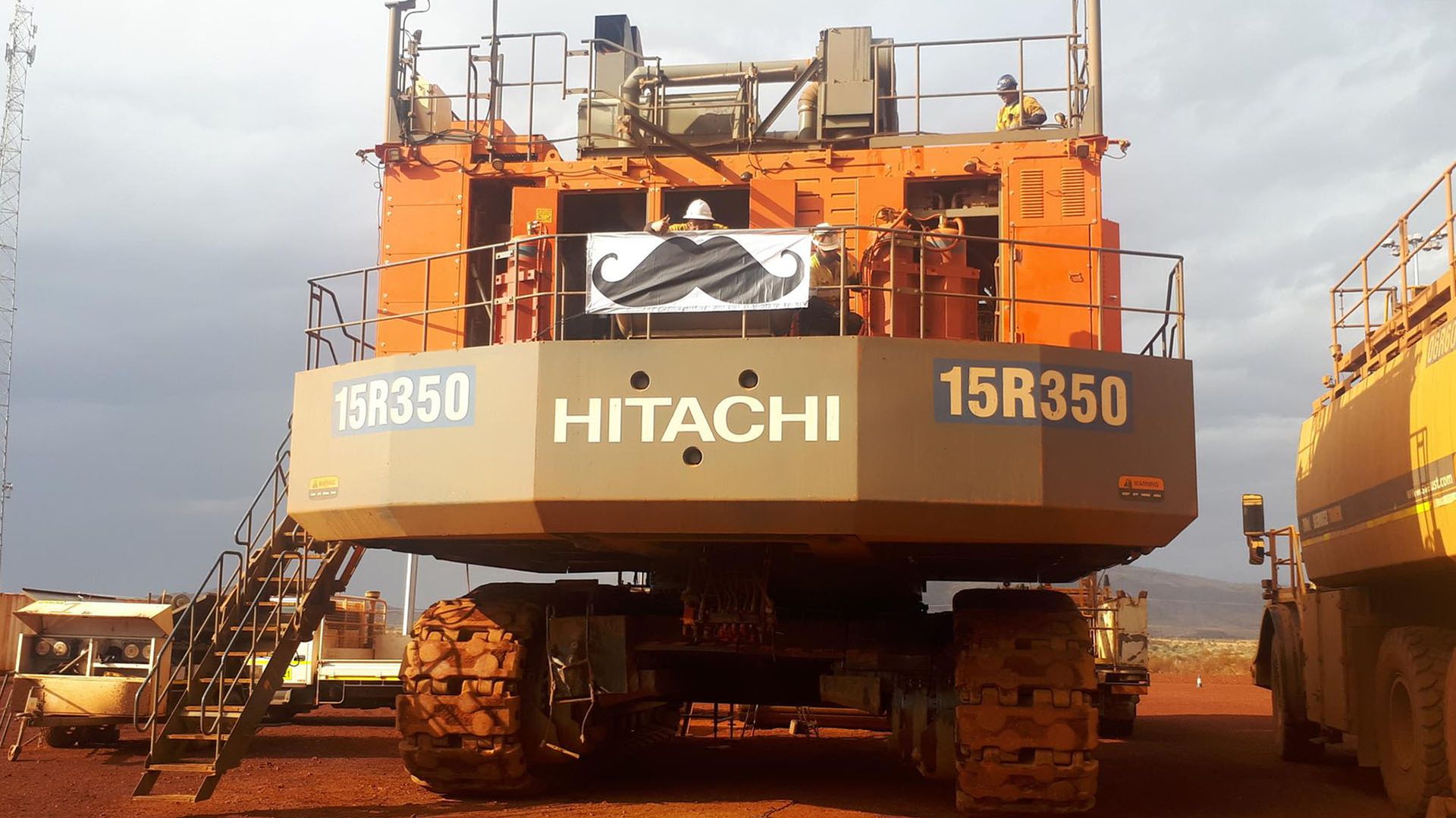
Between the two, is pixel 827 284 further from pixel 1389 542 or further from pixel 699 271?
pixel 1389 542

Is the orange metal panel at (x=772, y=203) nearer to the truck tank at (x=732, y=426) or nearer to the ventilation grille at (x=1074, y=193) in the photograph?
the truck tank at (x=732, y=426)

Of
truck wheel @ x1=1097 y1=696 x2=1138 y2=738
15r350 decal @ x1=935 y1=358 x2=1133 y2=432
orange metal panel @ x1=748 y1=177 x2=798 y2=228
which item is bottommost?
truck wheel @ x1=1097 y1=696 x2=1138 y2=738

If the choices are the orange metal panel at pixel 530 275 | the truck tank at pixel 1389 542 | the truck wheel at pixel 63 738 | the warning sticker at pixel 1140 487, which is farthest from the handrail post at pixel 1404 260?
the truck wheel at pixel 63 738

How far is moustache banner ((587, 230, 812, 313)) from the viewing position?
355 inches

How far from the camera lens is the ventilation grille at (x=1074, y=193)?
11078mm

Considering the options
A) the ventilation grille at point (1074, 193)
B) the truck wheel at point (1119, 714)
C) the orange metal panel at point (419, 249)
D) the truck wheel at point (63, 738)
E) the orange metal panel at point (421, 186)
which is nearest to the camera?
the ventilation grille at point (1074, 193)

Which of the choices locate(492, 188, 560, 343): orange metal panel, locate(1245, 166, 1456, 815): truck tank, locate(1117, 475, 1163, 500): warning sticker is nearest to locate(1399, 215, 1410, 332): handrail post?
locate(1245, 166, 1456, 815): truck tank

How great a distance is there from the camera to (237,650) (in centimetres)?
1191

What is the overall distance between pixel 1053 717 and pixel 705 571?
2.48 meters

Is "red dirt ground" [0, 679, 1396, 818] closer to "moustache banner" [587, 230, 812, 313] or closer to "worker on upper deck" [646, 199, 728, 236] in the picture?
"moustache banner" [587, 230, 812, 313]

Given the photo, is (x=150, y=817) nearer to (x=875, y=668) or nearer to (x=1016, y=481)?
(x=875, y=668)

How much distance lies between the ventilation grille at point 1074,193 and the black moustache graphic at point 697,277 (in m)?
3.05

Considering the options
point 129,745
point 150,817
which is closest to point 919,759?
point 150,817

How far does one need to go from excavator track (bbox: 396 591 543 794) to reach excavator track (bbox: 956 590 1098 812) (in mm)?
3070
